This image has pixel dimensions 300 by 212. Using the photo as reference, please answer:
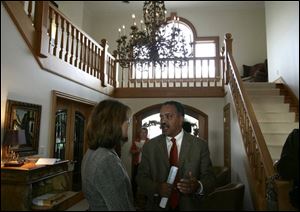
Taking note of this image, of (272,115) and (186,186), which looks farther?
(272,115)

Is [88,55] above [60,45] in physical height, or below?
above

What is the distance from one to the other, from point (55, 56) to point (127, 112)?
2.33 metres

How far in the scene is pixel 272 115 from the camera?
170 inches

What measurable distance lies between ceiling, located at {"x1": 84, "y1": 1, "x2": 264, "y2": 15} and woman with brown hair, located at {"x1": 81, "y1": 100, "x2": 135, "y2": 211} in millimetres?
7198

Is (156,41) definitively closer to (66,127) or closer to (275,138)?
(66,127)

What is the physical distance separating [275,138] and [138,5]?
5.88 metres

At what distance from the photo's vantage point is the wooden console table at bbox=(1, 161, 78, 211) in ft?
4.24

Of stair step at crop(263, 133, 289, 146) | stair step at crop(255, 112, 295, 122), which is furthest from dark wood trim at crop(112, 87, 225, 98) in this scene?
stair step at crop(263, 133, 289, 146)

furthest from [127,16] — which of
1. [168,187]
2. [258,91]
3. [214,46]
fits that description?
[168,187]

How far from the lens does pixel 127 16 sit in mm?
8492

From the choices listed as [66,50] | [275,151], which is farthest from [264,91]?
[66,50]

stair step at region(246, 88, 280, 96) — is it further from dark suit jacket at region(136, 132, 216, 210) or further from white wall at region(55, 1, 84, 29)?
white wall at region(55, 1, 84, 29)

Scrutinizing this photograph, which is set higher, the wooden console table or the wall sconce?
the wall sconce

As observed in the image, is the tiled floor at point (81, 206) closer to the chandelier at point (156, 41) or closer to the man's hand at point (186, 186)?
the man's hand at point (186, 186)
